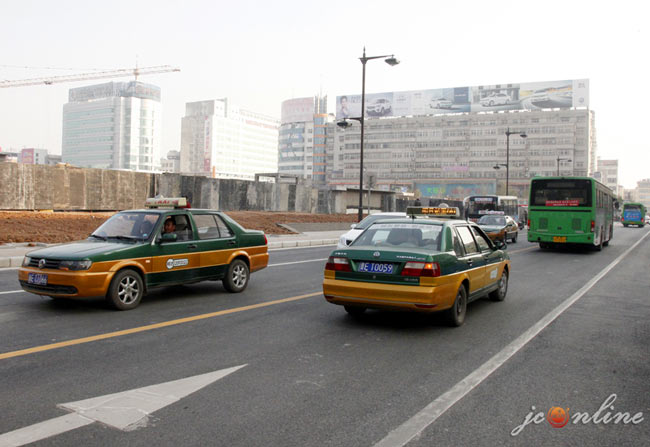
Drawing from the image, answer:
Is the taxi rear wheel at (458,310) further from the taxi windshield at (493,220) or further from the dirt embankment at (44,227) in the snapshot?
the taxi windshield at (493,220)

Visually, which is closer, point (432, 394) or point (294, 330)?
point (432, 394)

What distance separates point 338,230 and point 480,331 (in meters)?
23.6

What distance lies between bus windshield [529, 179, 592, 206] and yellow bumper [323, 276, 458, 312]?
643 inches

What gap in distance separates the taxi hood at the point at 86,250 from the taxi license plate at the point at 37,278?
0.26 metres

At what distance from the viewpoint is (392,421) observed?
395 centimetres

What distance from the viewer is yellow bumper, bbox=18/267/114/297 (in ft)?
24.0

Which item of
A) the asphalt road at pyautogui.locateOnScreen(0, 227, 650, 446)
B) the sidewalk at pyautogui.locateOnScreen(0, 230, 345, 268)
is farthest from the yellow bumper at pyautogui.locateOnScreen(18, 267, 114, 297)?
the sidewalk at pyautogui.locateOnScreen(0, 230, 345, 268)

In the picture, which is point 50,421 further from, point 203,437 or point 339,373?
point 339,373

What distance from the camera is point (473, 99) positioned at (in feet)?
431

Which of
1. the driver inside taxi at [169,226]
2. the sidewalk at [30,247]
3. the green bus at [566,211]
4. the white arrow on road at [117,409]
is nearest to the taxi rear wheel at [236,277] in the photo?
the driver inside taxi at [169,226]

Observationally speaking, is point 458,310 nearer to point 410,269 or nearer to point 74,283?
point 410,269

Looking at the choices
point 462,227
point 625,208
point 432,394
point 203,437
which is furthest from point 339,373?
point 625,208

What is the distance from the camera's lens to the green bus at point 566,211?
20.8m

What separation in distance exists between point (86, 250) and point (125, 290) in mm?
773
